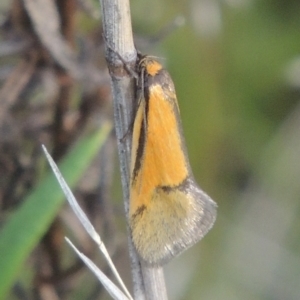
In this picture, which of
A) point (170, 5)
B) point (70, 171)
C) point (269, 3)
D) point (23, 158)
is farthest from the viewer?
point (269, 3)

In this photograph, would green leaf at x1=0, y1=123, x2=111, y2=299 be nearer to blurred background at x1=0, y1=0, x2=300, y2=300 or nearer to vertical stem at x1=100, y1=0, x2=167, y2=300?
vertical stem at x1=100, y1=0, x2=167, y2=300

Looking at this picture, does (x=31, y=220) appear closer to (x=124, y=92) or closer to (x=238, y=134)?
(x=124, y=92)

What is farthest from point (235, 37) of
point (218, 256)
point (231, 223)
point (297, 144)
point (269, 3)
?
point (218, 256)

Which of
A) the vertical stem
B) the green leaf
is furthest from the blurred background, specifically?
the vertical stem

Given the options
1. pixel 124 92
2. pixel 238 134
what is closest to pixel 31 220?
pixel 124 92

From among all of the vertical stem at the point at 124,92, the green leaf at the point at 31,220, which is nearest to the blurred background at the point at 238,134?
the green leaf at the point at 31,220

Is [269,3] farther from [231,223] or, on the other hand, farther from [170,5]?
[231,223]

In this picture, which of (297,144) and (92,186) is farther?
(297,144)

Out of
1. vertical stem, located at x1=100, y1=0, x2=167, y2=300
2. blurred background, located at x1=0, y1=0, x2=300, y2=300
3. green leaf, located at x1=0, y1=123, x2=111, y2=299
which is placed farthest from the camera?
blurred background, located at x1=0, y1=0, x2=300, y2=300
